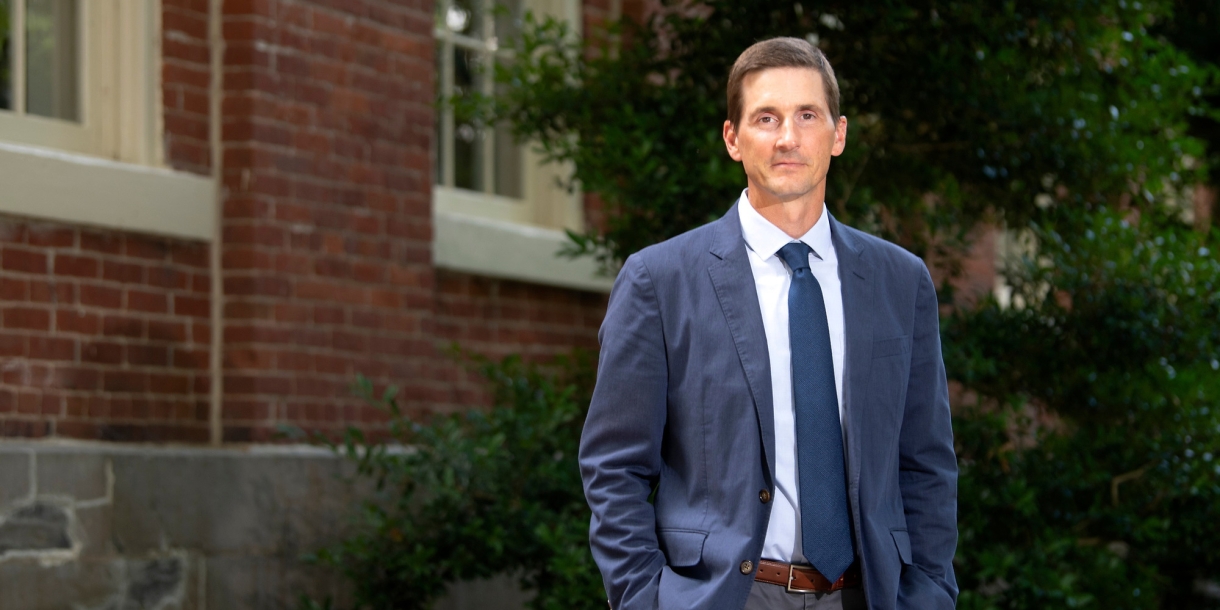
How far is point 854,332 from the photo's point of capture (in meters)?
2.86

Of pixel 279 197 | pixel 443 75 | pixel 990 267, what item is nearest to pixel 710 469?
pixel 279 197

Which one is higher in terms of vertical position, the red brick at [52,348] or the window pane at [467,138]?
the window pane at [467,138]

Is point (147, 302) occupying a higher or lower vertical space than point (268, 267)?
lower

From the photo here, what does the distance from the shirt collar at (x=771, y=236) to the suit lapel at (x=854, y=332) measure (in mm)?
29

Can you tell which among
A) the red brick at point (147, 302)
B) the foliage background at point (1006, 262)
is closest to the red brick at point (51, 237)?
the red brick at point (147, 302)

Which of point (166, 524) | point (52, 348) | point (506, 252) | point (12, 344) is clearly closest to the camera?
point (12, 344)

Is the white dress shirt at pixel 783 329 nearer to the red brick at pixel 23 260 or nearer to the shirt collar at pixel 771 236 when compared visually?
the shirt collar at pixel 771 236

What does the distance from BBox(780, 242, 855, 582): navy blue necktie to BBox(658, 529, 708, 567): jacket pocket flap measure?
7.5 inches

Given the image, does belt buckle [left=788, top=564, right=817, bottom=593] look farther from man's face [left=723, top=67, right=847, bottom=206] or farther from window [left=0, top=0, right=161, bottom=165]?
window [left=0, top=0, right=161, bottom=165]

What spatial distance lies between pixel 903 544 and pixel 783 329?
1.56 ft

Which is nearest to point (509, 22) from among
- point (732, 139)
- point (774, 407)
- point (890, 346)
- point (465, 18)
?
point (465, 18)

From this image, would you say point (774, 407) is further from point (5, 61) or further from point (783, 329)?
point (5, 61)

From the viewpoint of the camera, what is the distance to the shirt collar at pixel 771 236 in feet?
9.59

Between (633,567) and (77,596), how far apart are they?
324 centimetres
